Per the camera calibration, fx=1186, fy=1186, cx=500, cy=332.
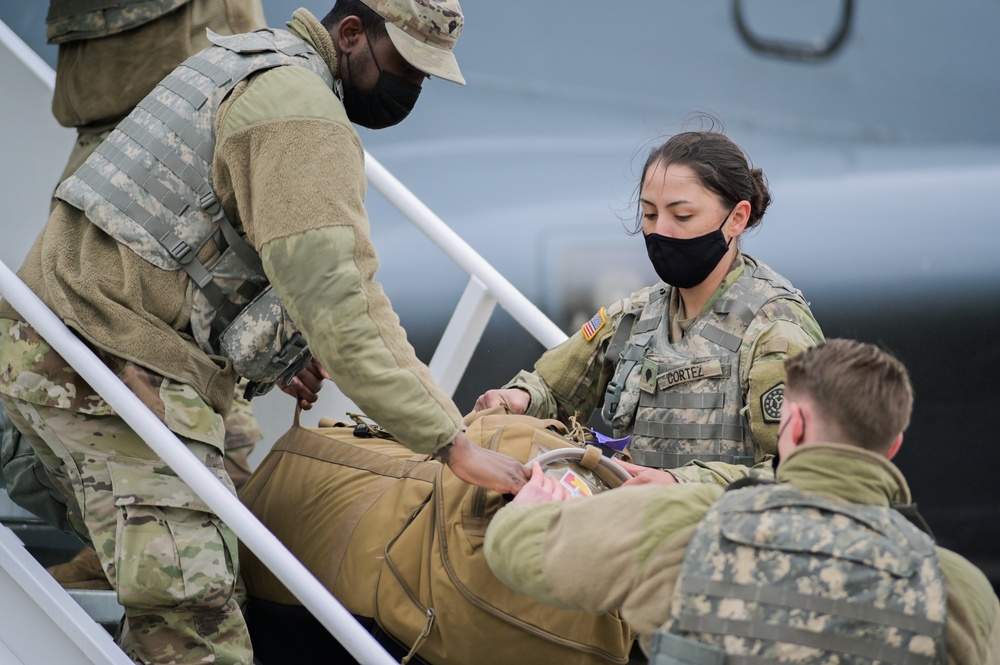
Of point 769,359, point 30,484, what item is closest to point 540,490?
point 769,359

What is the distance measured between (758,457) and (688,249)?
0.45 metres

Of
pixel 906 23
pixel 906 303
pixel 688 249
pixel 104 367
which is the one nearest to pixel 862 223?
pixel 906 303

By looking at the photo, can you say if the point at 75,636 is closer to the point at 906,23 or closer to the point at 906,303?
the point at 906,303

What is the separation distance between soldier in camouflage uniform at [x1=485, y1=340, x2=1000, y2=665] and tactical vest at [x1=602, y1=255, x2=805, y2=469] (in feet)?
1.90

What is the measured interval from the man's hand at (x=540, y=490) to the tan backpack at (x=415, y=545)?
16 cm

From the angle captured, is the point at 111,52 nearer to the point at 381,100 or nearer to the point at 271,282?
the point at 381,100

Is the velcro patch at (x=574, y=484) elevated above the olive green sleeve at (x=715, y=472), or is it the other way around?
the olive green sleeve at (x=715, y=472)

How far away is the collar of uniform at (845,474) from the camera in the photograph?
1670 mm

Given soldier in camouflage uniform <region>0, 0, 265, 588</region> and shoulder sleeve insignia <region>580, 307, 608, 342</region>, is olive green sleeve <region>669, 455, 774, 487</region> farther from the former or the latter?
soldier in camouflage uniform <region>0, 0, 265, 588</region>

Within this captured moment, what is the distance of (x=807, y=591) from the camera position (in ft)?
5.26

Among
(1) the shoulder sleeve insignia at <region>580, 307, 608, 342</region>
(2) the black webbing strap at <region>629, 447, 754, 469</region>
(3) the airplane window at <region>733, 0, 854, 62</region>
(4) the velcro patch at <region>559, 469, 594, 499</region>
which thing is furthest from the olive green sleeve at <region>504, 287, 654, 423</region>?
(3) the airplane window at <region>733, 0, 854, 62</region>

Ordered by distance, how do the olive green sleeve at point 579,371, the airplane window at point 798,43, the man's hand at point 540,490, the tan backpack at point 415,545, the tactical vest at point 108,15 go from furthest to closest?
the airplane window at point 798,43 < the tactical vest at point 108,15 < the olive green sleeve at point 579,371 < the tan backpack at point 415,545 < the man's hand at point 540,490

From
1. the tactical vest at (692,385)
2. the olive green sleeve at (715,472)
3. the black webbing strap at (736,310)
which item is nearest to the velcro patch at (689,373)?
the tactical vest at (692,385)

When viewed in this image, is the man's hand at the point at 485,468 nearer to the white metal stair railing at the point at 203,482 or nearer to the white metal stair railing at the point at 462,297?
the white metal stair railing at the point at 203,482
